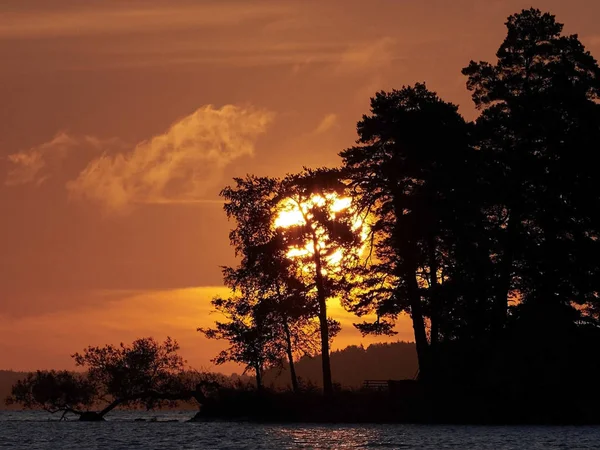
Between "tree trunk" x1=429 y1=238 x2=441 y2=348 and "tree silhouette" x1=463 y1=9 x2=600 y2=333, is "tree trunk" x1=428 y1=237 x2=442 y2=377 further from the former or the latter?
"tree silhouette" x1=463 y1=9 x2=600 y2=333

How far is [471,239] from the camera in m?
59.6

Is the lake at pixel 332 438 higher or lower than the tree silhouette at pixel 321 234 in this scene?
lower

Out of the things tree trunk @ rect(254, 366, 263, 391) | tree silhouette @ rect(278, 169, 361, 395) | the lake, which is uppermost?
tree silhouette @ rect(278, 169, 361, 395)

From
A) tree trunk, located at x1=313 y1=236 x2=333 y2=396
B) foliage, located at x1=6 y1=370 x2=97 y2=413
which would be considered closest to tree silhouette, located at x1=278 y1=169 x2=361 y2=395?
tree trunk, located at x1=313 y1=236 x2=333 y2=396

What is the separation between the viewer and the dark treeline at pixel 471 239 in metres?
56.7

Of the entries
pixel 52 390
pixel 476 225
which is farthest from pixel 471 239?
pixel 52 390

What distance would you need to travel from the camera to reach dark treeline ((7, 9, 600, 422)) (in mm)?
56656

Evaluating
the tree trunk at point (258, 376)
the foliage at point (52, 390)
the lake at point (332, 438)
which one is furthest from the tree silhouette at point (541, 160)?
the foliage at point (52, 390)

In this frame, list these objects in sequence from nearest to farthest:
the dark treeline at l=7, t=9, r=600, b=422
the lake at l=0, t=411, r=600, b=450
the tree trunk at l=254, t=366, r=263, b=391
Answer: the lake at l=0, t=411, r=600, b=450 → the dark treeline at l=7, t=9, r=600, b=422 → the tree trunk at l=254, t=366, r=263, b=391

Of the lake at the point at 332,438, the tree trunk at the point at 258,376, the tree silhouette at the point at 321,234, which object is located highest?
the tree silhouette at the point at 321,234

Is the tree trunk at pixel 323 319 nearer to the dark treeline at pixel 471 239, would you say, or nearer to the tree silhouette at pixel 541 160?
the dark treeline at pixel 471 239

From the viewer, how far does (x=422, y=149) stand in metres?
60.9

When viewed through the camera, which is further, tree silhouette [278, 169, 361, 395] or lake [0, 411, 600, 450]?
tree silhouette [278, 169, 361, 395]

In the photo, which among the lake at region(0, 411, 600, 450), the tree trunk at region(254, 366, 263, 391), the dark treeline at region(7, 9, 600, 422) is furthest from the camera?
the tree trunk at region(254, 366, 263, 391)
